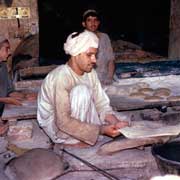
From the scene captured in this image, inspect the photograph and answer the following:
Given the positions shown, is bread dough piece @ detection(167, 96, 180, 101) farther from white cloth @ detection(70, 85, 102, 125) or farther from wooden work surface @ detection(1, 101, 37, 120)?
wooden work surface @ detection(1, 101, 37, 120)

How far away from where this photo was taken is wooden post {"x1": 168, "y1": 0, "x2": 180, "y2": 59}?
28.2 feet

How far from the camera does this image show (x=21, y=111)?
215 inches

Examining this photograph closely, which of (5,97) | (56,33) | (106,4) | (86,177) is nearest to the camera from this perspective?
(86,177)

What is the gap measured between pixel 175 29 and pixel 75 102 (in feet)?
15.2

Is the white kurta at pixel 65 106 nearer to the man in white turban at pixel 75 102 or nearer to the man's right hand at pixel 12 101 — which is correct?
the man in white turban at pixel 75 102

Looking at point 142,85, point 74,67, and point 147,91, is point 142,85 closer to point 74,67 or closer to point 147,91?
point 147,91

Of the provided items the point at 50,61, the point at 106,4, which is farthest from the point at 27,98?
the point at 106,4

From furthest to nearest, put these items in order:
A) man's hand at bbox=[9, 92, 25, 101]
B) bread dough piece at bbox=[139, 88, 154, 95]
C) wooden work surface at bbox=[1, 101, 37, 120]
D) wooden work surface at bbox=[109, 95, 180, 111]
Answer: bread dough piece at bbox=[139, 88, 154, 95], man's hand at bbox=[9, 92, 25, 101], wooden work surface at bbox=[109, 95, 180, 111], wooden work surface at bbox=[1, 101, 37, 120]

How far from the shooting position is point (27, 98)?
5.90 meters

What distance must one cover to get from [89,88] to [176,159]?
4.11ft

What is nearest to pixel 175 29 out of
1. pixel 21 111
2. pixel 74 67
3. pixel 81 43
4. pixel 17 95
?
pixel 17 95

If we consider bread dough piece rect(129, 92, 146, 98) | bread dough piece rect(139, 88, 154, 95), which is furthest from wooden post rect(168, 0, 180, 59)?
bread dough piece rect(129, 92, 146, 98)

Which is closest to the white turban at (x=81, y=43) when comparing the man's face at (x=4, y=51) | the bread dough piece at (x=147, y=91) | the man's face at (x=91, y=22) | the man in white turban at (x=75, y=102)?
the man in white turban at (x=75, y=102)

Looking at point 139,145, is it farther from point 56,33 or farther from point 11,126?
point 56,33
